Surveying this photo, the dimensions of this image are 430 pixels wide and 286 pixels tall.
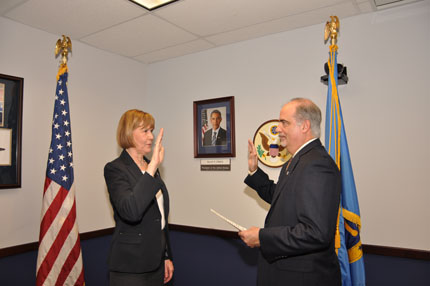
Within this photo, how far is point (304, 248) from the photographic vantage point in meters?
1.37

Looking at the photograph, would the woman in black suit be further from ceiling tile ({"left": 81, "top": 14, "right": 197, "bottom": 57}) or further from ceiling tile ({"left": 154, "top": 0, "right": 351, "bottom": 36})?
ceiling tile ({"left": 81, "top": 14, "right": 197, "bottom": 57})

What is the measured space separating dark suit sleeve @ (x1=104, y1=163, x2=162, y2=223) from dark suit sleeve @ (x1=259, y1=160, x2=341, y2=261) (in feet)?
1.95

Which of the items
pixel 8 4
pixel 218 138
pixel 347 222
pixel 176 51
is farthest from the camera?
pixel 176 51

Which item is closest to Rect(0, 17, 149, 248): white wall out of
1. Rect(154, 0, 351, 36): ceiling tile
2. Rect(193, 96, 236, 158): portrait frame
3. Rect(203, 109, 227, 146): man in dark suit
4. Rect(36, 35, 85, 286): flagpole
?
Rect(36, 35, 85, 286): flagpole

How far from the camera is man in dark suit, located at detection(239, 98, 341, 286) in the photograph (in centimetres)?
138

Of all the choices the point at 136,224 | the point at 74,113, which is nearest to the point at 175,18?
the point at 74,113

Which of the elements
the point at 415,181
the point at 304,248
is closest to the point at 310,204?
the point at 304,248

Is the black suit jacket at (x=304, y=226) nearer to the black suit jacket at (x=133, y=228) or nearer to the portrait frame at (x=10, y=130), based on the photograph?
the black suit jacket at (x=133, y=228)

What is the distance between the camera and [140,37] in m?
3.90

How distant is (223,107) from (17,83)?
2.38 m

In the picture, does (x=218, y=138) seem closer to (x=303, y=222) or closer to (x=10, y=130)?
(x=10, y=130)

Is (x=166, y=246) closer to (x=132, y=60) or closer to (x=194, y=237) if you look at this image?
(x=194, y=237)

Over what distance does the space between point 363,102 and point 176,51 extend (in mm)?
2541

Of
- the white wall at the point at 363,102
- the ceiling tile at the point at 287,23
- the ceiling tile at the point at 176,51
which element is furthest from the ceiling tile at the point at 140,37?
the white wall at the point at 363,102
